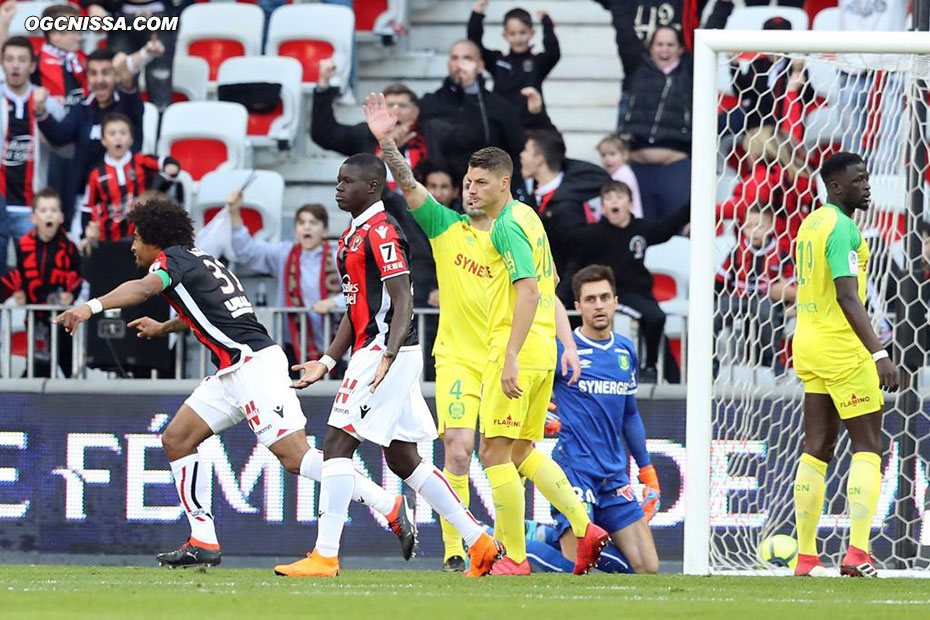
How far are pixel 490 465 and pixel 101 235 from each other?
556cm

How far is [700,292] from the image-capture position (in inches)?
321

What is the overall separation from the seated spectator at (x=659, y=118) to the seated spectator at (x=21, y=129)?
4.62 metres

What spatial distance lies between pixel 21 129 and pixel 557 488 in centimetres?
705

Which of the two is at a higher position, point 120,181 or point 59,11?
point 59,11

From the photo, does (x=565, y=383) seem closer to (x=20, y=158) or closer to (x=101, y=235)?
(x=101, y=235)

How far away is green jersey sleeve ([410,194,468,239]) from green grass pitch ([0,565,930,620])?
1744 millimetres

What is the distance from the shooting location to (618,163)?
40.4 ft

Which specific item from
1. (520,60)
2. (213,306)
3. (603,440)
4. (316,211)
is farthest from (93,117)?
(603,440)

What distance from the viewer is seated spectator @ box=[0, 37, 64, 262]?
13.0 m

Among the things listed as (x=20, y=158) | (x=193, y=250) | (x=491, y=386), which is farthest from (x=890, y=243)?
(x=20, y=158)

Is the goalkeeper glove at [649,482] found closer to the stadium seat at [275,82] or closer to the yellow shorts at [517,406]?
the yellow shorts at [517,406]

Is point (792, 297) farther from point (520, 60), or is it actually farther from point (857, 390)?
point (520, 60)

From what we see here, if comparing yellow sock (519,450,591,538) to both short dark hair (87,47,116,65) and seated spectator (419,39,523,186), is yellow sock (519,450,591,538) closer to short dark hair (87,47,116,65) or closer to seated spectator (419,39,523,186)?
seated spectator (419,39,523,186)

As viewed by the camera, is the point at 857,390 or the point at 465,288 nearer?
the point at 857,390
